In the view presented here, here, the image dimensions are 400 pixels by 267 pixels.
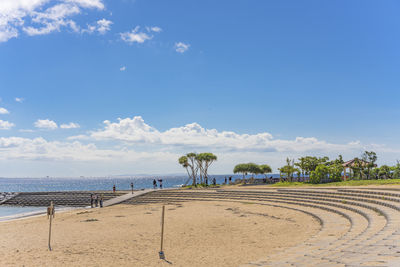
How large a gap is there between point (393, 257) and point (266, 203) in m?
21.6

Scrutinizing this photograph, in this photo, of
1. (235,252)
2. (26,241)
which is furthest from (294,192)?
(26,241)

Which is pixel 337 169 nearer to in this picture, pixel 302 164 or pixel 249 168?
pixel 302 164

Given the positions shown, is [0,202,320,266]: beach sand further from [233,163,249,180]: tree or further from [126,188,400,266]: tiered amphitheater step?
[233,163,249,180]: tree

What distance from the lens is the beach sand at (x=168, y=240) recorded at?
40.2 ft

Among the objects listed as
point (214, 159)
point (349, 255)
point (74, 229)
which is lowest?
point (74, 229)

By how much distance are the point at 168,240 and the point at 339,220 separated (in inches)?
373

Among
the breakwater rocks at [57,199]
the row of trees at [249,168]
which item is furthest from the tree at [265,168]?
the breakwater rocks at [57,199]

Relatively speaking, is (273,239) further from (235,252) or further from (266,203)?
(266,203)

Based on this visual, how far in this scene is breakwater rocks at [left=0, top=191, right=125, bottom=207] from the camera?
150ft

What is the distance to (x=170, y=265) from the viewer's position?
11453 mm

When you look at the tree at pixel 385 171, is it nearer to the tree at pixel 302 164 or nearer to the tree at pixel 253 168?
the tree at pixel 302 164

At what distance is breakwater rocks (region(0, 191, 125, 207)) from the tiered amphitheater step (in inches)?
407

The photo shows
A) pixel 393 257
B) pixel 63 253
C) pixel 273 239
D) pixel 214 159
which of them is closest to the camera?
pixel 393 257

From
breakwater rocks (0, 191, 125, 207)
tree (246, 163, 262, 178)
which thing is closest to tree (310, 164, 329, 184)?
tree (246, 163, 262, 178)
